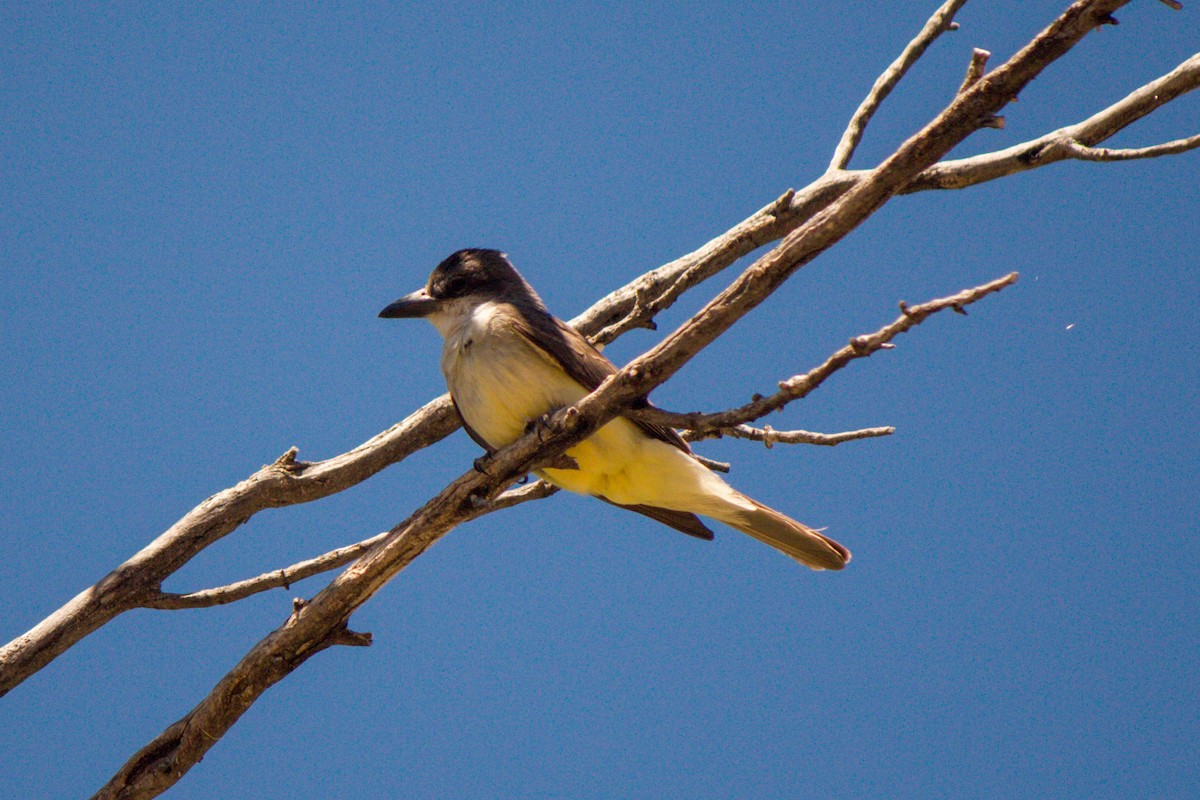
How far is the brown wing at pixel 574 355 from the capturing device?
520 centimetres

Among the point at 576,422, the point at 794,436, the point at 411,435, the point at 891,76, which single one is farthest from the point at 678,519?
the point at 891,76

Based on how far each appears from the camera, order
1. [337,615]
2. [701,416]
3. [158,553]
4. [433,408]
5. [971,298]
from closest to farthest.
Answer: [971,298] → [701,416] → [337,615] → [158,553] → [433,408]

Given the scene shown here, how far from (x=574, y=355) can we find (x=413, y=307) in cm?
123

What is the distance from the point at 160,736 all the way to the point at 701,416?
8.41 feet

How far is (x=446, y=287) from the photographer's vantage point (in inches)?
239

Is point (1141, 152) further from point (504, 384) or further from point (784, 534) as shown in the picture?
point (504, 384)

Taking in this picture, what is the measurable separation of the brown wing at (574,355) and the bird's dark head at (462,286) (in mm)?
560

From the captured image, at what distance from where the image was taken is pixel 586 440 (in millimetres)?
4992

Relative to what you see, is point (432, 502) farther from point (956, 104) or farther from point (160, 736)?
point (956, 104)

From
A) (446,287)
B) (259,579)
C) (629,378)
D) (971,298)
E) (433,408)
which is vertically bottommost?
(971,298)

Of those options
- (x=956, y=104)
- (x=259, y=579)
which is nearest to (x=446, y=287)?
(x=259, y=579)

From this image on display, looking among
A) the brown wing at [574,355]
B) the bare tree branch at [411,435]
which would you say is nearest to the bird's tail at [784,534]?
the brown wing at [574,355]

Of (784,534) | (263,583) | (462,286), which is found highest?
(462,286)

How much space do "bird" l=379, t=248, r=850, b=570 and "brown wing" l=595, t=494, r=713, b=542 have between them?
145mm
